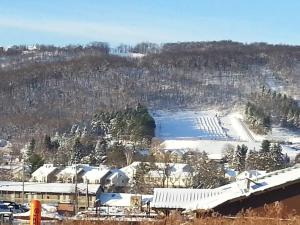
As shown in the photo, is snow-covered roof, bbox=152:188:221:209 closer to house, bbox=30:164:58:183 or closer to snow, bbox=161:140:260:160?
house, bbox=30:164:58:183

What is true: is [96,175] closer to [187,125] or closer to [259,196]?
[259,196]

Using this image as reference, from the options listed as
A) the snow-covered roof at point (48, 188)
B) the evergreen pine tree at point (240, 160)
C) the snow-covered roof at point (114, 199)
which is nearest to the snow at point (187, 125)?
the evergreen pine tree at point (240, 160)

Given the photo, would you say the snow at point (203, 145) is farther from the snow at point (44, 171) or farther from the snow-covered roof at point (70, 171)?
the snow at point (44, 171)

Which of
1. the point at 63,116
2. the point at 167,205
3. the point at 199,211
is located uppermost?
the point at 199,211

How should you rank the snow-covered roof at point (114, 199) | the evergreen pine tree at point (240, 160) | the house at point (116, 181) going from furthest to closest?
the evergreen pine tree at point (240, 160) < the house at point (116, 181) < the snow-covered roof at point (114, 199)

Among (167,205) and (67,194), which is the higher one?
(167,205)

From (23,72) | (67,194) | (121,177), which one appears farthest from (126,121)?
(23,72)

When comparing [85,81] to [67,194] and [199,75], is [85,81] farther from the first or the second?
[67,194]
